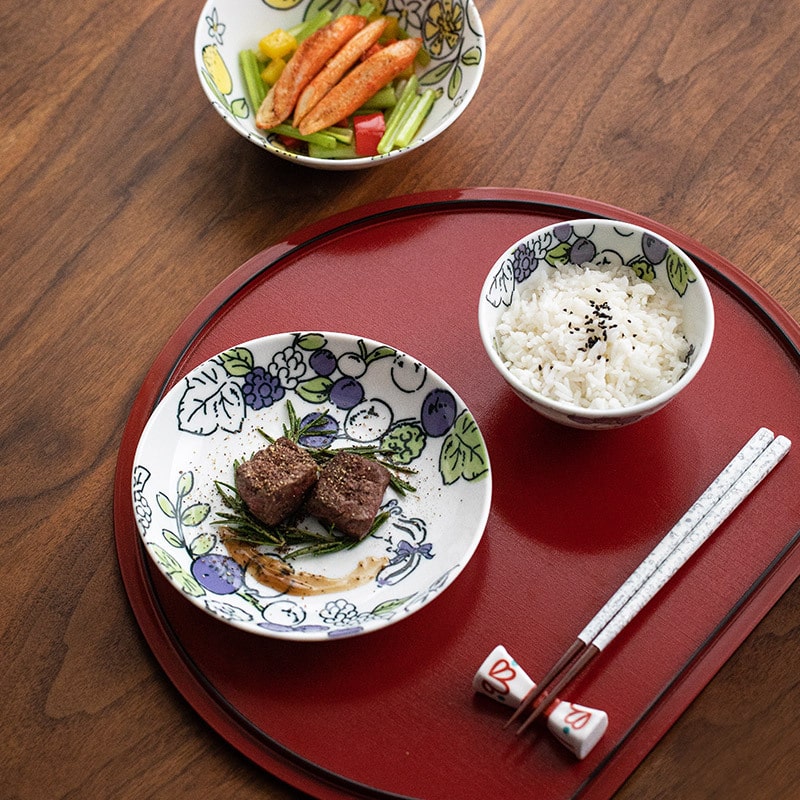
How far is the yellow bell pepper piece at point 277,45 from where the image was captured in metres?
2.17

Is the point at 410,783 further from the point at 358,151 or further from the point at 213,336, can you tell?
the point at 358,151

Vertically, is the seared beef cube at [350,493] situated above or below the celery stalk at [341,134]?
below

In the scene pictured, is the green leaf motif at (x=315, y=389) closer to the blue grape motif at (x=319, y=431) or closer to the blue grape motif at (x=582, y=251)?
the blue grape motif at (x=319, y=431)

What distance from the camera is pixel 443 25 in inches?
86.1

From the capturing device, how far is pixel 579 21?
2340 mm

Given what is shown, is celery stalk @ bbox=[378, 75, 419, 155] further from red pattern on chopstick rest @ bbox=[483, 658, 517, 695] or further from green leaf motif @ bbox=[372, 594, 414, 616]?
red pattern on chopstick rest @ bbox=[483, 658, 517, 695]

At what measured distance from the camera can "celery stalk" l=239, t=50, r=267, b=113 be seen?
85.3 inches

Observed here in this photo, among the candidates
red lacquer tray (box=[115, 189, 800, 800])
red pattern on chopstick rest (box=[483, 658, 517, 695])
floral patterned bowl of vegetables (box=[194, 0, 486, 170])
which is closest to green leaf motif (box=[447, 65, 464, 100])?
floral patterned bowl of vegetables (box=[194, 0, 486, 170])

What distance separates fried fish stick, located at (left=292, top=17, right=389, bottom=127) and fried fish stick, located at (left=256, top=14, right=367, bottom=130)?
2 centimetres

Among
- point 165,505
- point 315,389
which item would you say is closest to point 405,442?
point 315,389

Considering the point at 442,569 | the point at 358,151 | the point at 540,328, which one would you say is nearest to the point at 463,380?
the point at 540,328

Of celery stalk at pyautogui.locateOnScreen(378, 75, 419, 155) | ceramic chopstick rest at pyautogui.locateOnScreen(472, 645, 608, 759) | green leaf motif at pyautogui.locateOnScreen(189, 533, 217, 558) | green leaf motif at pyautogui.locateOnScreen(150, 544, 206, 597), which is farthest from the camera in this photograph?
celery stalk at pyautogui.locateOnScreen(378, 75, 419, 155)

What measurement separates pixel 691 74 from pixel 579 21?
318 millimetres

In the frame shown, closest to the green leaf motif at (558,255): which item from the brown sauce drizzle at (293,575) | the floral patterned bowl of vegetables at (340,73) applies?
the floral patterned bowl of vegetables at (340,73)
